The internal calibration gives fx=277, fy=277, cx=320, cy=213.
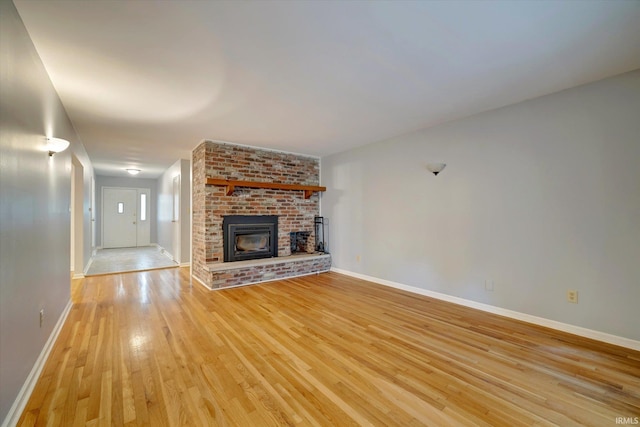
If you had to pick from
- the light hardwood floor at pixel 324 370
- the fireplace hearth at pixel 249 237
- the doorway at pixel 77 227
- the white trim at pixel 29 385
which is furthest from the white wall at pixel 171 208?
the white trim at pixel 29 385

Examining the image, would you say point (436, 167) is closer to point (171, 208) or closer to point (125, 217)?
point (171, 208)

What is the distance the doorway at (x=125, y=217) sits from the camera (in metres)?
9.13

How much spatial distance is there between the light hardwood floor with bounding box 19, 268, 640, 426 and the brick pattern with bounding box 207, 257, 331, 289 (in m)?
0.83

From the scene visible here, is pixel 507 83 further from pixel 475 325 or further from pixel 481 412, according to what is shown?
pixel 481 412

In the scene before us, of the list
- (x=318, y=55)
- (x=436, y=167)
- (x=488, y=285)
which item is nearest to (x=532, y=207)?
(x=488, y=285)

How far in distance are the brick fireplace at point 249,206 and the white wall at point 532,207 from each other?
5.74ft

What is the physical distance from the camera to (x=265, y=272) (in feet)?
15.5

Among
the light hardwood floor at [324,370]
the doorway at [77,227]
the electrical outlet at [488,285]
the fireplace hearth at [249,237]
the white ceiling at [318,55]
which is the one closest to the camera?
the light hardwood floor at [324,370]

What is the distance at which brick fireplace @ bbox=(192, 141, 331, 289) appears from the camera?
4.50 metres

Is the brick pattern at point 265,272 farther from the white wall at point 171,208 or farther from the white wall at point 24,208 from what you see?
the white wall at point 171,208

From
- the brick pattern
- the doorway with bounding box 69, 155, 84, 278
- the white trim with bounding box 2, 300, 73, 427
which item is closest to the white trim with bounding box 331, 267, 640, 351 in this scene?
the brick pattern

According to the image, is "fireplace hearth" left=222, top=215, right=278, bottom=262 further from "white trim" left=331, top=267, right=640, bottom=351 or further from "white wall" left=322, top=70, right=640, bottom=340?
"white trim" left=331, top=267, right=640, bottom=351

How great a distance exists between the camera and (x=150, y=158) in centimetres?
616

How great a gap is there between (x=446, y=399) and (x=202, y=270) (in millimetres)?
3923
